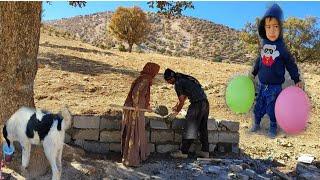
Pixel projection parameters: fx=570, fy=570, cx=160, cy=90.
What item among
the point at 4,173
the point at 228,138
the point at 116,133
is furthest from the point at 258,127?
the point at 228,138

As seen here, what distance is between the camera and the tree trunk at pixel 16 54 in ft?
21.1

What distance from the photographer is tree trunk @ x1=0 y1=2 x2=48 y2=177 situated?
6.44m

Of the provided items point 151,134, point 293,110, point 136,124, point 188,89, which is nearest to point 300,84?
point 293,110

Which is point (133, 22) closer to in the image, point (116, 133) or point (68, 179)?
point (116, 133)

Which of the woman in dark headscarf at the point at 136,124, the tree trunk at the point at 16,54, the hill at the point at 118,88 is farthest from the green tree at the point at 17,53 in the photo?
the hill at the point at 118,88

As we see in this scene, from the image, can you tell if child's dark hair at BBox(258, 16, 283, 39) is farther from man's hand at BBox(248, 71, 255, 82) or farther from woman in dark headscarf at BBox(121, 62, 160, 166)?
woman in dark headscarf at BBox(121, 62, 160, 166)

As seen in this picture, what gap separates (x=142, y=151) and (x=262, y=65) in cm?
703

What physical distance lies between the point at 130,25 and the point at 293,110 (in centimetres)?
2854

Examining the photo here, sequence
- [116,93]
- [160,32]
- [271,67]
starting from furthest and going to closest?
[160,32]
[116,93]
[271,67]

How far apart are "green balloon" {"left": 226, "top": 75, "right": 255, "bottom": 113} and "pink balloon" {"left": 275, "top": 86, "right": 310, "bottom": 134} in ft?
0.55

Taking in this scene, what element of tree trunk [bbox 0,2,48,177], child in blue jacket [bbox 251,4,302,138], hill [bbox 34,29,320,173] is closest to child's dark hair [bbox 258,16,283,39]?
child in blue jacket [bbox 251,4,302,138]

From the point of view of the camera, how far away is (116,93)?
14.2 meters

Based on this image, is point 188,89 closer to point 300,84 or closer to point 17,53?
point 17,53

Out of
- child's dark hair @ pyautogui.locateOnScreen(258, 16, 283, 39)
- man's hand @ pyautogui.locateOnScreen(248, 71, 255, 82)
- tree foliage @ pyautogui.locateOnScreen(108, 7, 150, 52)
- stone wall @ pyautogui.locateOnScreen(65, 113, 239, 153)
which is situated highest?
tree foliage @ pyautogui.locateOnScreen(108, 7, 150, 52)
